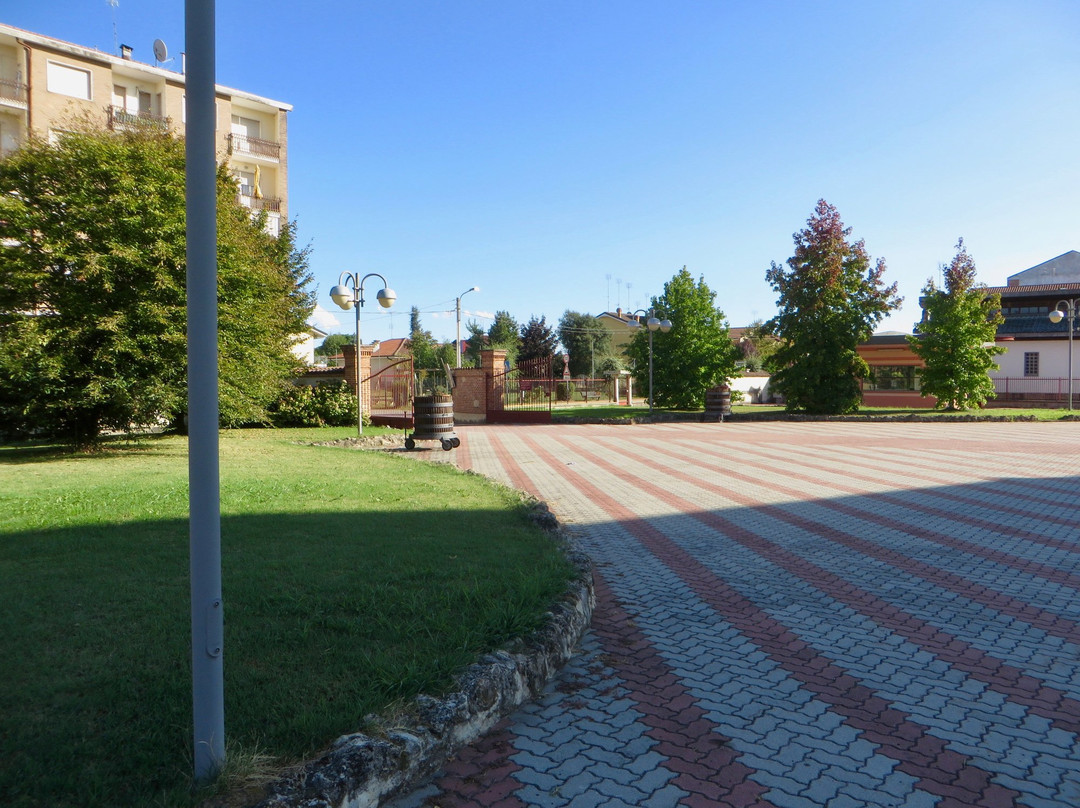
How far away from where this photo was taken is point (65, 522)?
6.73 m

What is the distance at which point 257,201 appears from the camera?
1410 inches

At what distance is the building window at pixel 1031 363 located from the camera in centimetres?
3866

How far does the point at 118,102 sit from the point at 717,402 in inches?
1165

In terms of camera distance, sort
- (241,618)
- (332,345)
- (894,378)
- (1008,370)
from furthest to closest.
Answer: (332,345)
(894,378)
(1008,370)
(241,618)

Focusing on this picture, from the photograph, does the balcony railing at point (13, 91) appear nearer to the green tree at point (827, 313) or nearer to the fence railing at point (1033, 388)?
the green tree at point (827, 313)

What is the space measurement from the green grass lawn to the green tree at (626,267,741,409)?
2461 centimetres

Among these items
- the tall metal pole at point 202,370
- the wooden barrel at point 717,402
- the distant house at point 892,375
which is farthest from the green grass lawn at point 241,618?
the distant house at point 892,375

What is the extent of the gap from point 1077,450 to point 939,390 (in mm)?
15541

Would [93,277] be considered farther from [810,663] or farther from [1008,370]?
[1008,370]

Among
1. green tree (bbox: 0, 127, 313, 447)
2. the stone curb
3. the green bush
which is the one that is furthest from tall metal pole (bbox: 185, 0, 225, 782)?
the green bush

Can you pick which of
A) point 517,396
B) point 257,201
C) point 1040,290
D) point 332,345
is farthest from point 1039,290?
point 332,345

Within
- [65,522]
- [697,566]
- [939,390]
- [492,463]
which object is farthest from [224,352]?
[939,390]

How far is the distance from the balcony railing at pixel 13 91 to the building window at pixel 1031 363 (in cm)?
4983

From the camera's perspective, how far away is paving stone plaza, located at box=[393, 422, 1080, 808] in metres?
2.92
